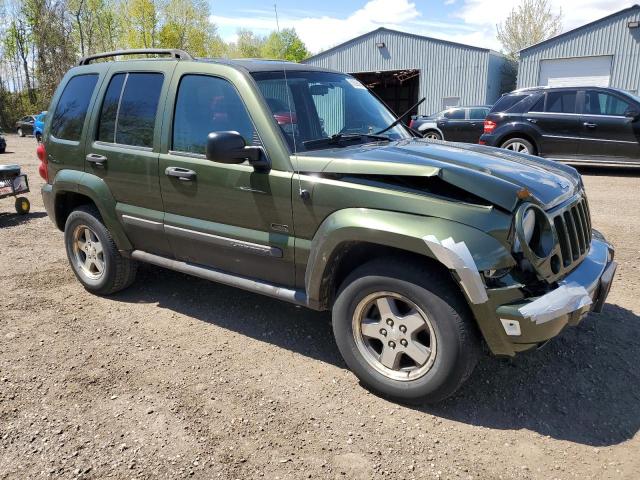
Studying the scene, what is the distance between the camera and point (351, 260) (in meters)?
3.30

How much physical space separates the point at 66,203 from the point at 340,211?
3.20 metres

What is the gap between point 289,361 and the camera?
145 inches

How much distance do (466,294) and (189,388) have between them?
183 cm

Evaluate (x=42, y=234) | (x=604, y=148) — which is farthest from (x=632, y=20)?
(x=42, y=234)

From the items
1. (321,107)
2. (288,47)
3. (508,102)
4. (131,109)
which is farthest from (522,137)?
(288,47)

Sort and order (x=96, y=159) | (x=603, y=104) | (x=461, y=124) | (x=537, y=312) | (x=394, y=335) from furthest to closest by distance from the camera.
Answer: (x=461, y=124), (x=603, y=104), (x=96, y=159), (x=394, y=335), (x=537, y=312)

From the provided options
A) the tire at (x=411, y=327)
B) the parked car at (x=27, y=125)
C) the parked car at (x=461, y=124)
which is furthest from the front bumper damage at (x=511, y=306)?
the parked car at (x=27, y=125)

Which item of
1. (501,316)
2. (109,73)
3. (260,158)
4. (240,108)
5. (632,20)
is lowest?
(501,316)

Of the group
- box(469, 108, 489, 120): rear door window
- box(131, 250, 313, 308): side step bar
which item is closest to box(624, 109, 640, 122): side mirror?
box(469, 108, 489, 120): rear door window

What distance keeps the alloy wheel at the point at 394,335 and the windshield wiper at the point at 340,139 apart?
109 centimetres

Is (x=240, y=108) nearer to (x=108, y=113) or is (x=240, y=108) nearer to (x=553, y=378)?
(x=108, y=113)

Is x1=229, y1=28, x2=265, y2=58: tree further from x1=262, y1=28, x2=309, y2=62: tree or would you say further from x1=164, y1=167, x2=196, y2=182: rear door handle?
x1=164, y1=167, x2=196, y2=182: rear door handle

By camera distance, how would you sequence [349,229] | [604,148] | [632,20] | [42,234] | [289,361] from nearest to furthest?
[349,229]
[289,361]
[42,234]
[604,148]
[632,20]

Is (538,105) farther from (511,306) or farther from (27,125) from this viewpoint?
(27,125)
